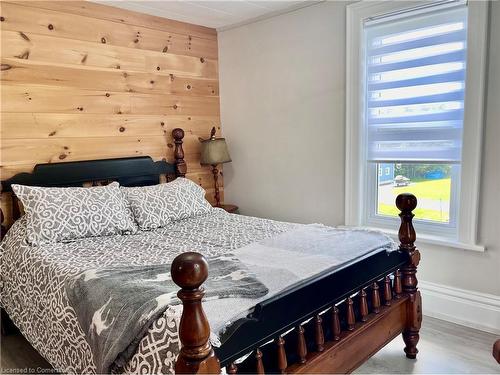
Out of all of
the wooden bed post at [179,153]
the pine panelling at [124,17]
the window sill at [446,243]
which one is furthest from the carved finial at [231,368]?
the pine panelling at [124,17]

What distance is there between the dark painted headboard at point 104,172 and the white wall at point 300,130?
622mm

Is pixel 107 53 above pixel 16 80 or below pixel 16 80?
above

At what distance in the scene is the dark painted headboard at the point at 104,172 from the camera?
2.87 metres

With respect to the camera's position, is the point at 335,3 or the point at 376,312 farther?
the point at 335,3

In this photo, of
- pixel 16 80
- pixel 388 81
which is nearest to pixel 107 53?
pixel 16 80

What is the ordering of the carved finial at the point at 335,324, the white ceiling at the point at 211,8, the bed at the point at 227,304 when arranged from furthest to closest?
the white ceiling at the point at 211,8 < the carved finial at the point at 335,324 < the bed at the point at 227,304

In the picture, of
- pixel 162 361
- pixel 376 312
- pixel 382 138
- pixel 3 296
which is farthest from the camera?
pixel 382 138

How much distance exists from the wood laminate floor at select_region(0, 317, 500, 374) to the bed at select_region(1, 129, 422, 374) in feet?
0.36

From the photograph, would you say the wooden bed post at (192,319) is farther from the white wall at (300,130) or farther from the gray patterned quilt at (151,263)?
the white wall at (300,130)

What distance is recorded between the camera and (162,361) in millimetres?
1342

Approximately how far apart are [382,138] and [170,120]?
6.05ft

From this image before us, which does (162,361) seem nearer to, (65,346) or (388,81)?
(65,346)

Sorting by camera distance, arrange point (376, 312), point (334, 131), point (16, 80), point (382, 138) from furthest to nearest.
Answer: point (334, 131) → point (382, 138) → point (16, 80) → point (376, 312)

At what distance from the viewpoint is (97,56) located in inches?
126
